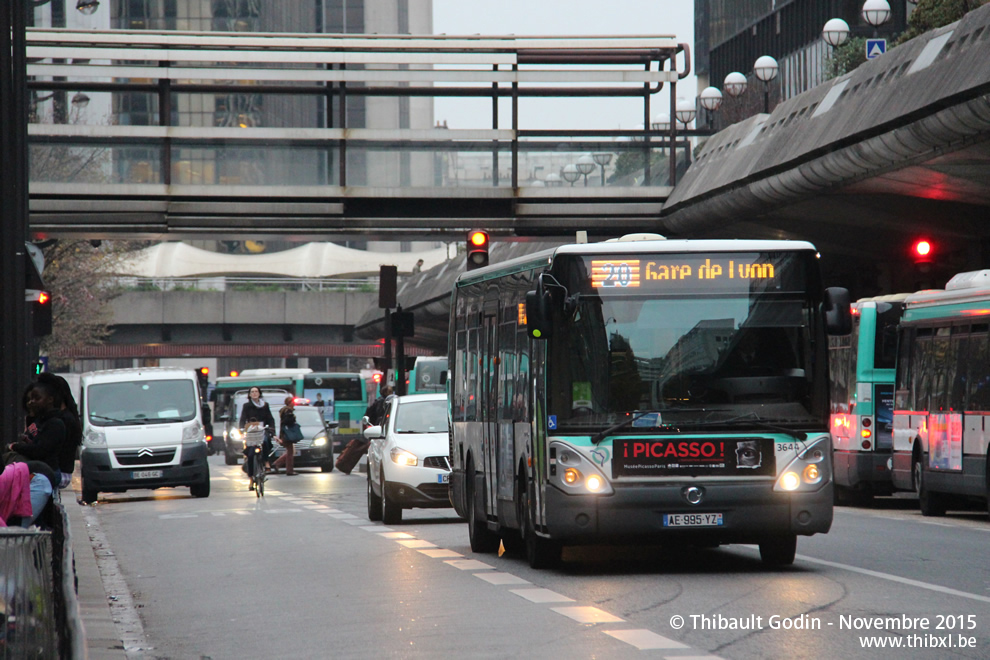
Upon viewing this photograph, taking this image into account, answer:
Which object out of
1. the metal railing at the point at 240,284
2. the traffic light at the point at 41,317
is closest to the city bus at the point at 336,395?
the metal railing at the point at 240,284

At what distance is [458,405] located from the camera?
1845 cm

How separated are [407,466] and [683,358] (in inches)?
342

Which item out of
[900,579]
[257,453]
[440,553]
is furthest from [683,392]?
[257,453]

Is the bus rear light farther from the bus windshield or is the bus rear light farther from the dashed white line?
the dashed white line

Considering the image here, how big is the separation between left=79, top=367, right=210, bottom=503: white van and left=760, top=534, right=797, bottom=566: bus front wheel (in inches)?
703

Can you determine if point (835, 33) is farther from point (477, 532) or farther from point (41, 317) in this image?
point (477, 532)

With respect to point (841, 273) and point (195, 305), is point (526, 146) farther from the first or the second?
point (195, 305)

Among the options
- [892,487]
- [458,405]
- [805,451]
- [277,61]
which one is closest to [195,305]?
[277,61]

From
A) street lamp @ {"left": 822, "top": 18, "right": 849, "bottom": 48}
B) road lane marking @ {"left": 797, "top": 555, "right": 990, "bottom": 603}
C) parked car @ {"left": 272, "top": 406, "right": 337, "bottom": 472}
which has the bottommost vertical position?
parked car @ {"left": 272, "top": 406, "right": 337, "bottom": 472}

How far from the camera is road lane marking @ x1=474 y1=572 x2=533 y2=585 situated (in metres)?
13.8

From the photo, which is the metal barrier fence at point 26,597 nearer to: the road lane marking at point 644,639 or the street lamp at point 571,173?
the road lane marking at point 644,639

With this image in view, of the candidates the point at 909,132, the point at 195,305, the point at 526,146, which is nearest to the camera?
the point at 909,132

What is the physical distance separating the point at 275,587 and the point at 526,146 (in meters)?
22.7

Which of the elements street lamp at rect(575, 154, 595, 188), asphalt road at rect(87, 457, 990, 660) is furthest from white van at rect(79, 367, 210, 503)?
asphalt road at rect(87, 457, 990, 660)
